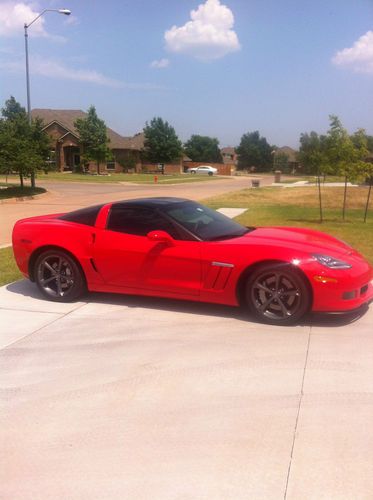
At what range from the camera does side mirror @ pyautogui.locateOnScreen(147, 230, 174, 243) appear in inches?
200

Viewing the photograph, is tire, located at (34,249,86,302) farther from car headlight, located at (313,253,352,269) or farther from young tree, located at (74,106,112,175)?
young tree, located at (74,106,112,175)

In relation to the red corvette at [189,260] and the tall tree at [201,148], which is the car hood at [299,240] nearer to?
the red corvette at [189,260]

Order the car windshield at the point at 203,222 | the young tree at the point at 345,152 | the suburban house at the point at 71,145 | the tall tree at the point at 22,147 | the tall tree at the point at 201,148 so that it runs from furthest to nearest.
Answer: the tall tree at the point at 201,148 < the suburban house at the point at 71,145 < the tall tree at the point at 22,147 < the young tree at the point at 345,152 < the car windshield at the point at 203,222

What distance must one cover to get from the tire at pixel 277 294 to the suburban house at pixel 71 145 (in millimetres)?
43850

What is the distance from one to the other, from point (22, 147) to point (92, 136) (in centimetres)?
2883

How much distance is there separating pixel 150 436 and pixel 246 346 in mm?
1547

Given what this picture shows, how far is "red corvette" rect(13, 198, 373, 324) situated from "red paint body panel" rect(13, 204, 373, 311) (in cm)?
1

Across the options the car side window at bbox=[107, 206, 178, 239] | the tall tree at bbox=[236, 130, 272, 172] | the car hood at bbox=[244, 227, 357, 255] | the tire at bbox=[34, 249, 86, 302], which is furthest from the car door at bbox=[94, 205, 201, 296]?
the tall tree at bbox=[236, 130, 272, 172]

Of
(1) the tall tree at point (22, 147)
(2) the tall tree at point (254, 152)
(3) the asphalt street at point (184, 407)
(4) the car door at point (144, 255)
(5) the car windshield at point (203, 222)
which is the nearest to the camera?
(3) the asphalt street at point (184, 407)

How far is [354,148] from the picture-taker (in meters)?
13.5

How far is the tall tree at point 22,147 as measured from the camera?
22.1 metres

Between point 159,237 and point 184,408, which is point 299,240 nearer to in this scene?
point 159,237

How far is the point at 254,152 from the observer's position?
3819 inches

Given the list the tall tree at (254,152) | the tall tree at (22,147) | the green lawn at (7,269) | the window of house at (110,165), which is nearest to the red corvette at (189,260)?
the green lawn at (7,269)
